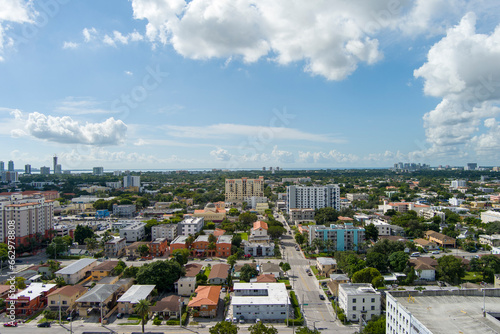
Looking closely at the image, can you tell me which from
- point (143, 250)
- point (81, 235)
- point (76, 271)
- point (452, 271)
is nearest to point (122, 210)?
point (81, 235)

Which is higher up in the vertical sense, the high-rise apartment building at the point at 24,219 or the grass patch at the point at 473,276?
the high-rise apartment building at the point at 24,219

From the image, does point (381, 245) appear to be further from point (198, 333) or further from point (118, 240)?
point (118, 240)

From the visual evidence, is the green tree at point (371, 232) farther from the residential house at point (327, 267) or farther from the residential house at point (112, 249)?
the residential house at point (112, 249)

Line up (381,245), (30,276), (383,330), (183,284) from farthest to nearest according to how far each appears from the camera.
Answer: (381,245)
(30,276)
(183,284)
(383,330)

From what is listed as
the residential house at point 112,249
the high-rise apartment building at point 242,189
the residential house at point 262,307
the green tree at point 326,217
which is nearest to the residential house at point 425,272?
the residential house at point 262,307

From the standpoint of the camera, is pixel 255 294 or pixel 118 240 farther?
pixel 118 240

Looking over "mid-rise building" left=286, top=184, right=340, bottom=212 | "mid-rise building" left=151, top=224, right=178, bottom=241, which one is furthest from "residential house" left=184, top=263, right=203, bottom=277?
"mid-rise building" left=286, top=184, right=340, bottom=212

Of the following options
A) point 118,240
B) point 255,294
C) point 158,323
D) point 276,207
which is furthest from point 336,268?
point 276,207
